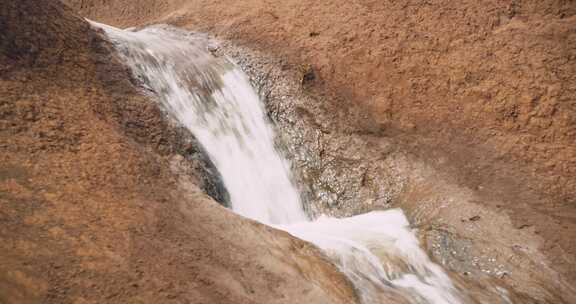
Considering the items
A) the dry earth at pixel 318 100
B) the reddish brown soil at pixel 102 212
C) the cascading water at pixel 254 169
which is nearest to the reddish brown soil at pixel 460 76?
the dry earth at pixel 318 100

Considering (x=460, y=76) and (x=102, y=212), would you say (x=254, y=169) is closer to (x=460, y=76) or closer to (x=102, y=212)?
(x=102, y=212)

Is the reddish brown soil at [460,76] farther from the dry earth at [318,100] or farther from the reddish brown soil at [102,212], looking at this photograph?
the reddish brown soil at [102,212]

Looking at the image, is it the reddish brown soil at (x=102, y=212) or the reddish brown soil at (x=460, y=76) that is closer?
the reddish brown soil at (x=102, y=212)

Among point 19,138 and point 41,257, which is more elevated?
point 19,138

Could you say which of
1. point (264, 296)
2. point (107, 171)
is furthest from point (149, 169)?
point (264, 296)

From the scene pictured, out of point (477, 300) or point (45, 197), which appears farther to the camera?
point (477, 300)

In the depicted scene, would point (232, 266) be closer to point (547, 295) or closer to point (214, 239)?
point (214, 239)
